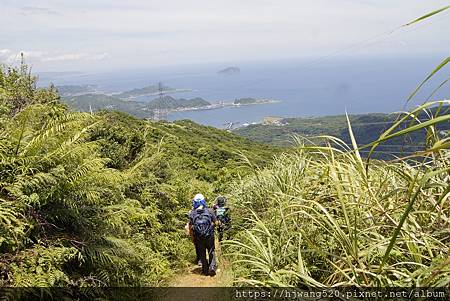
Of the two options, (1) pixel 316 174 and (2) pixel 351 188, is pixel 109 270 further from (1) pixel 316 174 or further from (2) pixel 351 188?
(2) pixel 351 188

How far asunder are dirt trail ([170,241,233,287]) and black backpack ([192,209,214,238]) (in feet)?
2.09

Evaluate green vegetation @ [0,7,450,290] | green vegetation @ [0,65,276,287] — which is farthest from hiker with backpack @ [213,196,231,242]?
green vegetation @ [0,65,276,287]

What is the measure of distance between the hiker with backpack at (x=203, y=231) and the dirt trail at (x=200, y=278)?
5.5 inches

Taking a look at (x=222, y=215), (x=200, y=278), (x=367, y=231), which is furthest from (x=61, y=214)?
(x=222, y=215)

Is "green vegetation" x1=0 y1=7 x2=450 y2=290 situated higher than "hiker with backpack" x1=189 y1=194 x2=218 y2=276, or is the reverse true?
"green vegetation" x1=0 y1=7 x2=450 y2=290

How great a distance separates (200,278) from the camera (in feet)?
19.4

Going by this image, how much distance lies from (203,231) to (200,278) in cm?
79

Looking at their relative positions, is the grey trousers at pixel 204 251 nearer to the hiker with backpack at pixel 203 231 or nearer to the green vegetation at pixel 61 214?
the hiker with backpack at pixel 203 231

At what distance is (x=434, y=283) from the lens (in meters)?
1.99

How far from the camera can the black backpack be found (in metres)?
5.76

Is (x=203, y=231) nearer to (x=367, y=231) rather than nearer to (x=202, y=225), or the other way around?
(x=202, y=225)

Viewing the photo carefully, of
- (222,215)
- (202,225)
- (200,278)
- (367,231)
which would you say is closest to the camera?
(367,231)

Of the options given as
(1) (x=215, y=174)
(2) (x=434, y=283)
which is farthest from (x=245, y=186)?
(1) (x=215, y=174)

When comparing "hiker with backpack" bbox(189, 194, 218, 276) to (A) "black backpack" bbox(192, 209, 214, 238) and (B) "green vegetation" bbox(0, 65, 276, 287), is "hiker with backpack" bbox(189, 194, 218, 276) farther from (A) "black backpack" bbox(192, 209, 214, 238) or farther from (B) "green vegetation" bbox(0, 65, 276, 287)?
(B) "green vegetation" bbox(0, 65, 276, 287)
